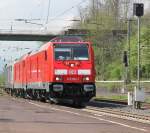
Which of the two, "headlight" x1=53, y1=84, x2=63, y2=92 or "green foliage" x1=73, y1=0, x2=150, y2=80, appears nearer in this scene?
"headlight" x1=53, y1=84, x2=63, y2=92

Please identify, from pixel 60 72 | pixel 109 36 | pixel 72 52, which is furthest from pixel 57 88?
pixel 109 36

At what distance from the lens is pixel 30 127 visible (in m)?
18.8

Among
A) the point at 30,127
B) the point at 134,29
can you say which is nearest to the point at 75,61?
the point at 30,127

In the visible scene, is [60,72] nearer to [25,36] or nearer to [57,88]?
[57,88]

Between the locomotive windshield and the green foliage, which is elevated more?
the green foliage

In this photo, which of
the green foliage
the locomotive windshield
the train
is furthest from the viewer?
the green foliage

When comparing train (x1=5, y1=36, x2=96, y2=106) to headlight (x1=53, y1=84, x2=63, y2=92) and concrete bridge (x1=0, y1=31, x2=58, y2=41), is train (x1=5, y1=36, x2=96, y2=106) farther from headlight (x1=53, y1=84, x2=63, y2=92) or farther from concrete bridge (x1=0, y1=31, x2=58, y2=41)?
concrete bridge (x1=0, y1=31, x2=58, y2=41)

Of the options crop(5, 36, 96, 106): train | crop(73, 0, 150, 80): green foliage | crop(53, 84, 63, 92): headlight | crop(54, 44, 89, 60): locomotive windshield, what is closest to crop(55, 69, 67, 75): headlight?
crop(5, 36, 96, 106): train

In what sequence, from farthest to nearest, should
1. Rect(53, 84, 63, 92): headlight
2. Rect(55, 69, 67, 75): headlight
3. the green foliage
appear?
the green foliage
Rect(55, 69, 67, 75): headlight
Rect(53, 84, 63, 92): headlight

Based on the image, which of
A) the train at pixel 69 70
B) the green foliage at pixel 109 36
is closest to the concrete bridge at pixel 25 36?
the green foliage at pixel 109 36

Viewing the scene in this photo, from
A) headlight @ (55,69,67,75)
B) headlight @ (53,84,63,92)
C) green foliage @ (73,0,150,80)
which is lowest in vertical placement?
headlight @ (53,84,63,92)

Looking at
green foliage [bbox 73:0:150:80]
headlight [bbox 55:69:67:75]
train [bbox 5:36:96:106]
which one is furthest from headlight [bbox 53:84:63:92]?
green foliage [bbox 73:0:150:80]

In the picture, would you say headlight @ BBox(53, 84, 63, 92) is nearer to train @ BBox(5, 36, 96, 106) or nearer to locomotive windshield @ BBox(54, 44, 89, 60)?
train @ BBox(5, 36, 96, 106)

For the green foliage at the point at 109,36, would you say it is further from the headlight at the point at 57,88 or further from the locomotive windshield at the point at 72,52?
the headlight at the point at 57,88
